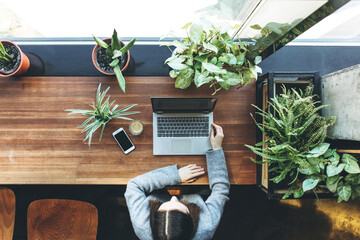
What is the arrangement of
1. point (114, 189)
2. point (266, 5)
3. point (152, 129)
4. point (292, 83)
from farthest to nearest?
point (114, 189)
point (152, 129)
point (292, 83)
point (266, 5)

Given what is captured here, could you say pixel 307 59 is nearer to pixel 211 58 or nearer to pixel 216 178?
pixel 211 58

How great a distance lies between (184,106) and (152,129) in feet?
0.82

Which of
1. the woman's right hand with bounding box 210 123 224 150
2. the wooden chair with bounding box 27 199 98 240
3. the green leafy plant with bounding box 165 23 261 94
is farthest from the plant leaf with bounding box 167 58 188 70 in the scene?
the wooden chair with bounding box 27 199 98 240

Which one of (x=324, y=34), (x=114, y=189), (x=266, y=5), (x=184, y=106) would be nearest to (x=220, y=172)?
(x=184, y=106)

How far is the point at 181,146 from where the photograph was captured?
4.23ft

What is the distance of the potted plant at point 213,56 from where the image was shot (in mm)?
963

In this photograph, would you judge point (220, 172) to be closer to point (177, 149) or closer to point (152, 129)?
point (177, 149)

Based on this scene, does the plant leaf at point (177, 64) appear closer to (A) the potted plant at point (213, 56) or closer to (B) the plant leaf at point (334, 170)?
(A) the potted plant at point (213, 56)

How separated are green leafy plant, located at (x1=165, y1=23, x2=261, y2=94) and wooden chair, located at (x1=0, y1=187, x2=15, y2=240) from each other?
1.38 m

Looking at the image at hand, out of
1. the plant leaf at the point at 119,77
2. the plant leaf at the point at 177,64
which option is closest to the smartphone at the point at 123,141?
the plant leaf at the point at 119,77

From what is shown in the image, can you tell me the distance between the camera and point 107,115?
124 cm

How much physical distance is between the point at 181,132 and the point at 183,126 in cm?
4

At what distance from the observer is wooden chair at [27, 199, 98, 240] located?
4.58 feet

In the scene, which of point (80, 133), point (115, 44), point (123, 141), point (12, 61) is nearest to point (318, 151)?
point (123, 141)
